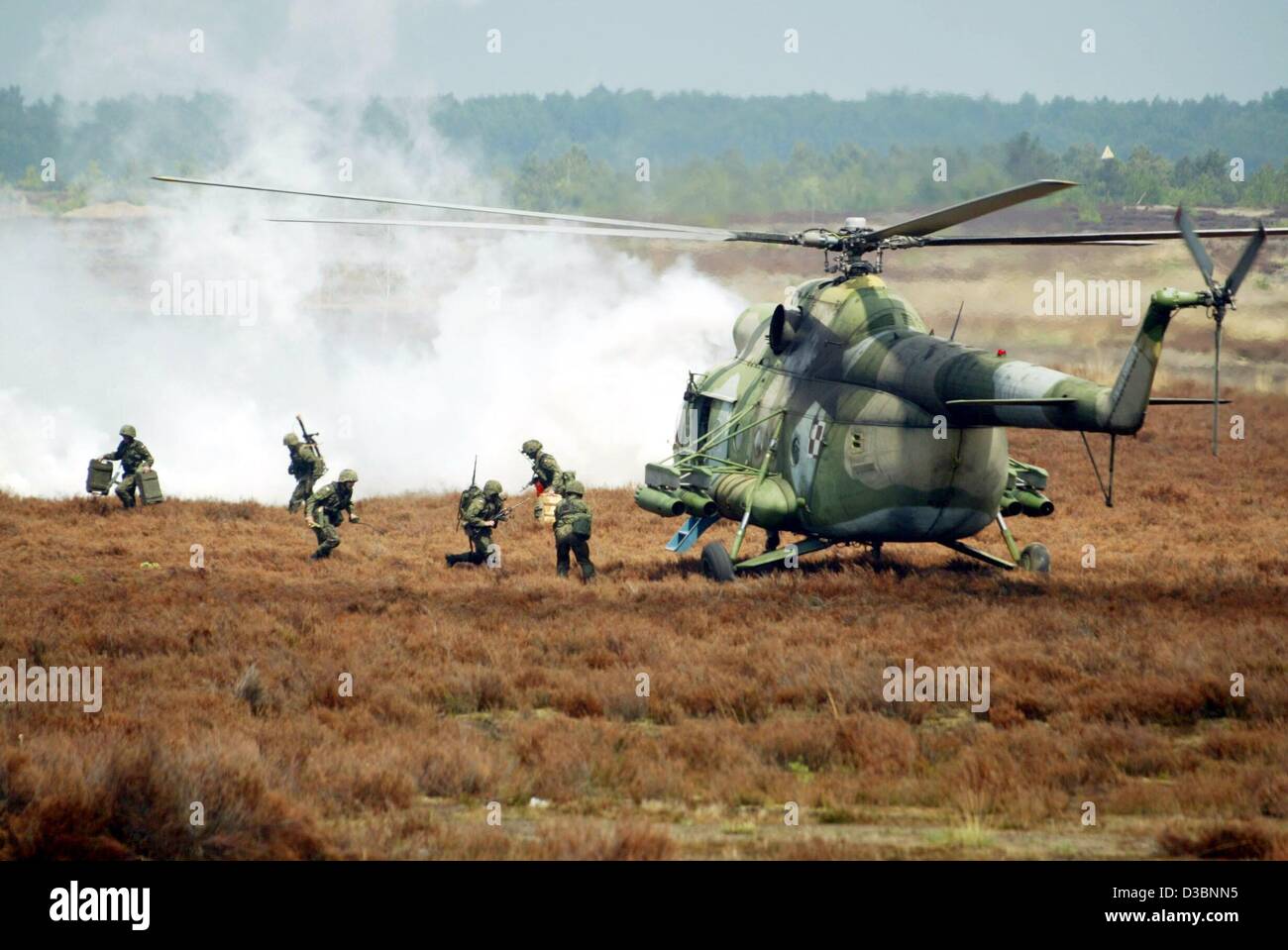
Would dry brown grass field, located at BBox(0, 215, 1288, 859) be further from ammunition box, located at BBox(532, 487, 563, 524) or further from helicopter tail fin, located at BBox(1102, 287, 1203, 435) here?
ammunition box, located at BBox(532, 487, 563, 524)

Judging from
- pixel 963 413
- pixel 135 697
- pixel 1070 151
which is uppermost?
pixel 1070 151

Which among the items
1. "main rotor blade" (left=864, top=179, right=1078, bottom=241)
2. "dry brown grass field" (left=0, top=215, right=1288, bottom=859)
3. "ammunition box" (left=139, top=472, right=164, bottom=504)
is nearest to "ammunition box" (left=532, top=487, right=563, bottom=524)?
"dry brown grass field" (left=0, top=215, right=1288, bottom=859)

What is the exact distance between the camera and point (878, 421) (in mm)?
17562

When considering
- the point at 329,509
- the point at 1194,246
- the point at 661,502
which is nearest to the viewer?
the point at 1194,246

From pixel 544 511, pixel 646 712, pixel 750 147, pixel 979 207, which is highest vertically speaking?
pixel 750 147

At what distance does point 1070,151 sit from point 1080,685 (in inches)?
2343

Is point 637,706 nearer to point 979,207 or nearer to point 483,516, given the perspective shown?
point 979,207

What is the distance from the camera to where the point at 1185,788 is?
10.2 metres

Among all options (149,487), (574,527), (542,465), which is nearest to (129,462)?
(149,487)

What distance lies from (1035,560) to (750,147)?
58423mm

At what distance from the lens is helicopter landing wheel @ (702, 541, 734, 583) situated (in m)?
19.3

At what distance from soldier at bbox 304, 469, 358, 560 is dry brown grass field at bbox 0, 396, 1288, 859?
1.45 ft
